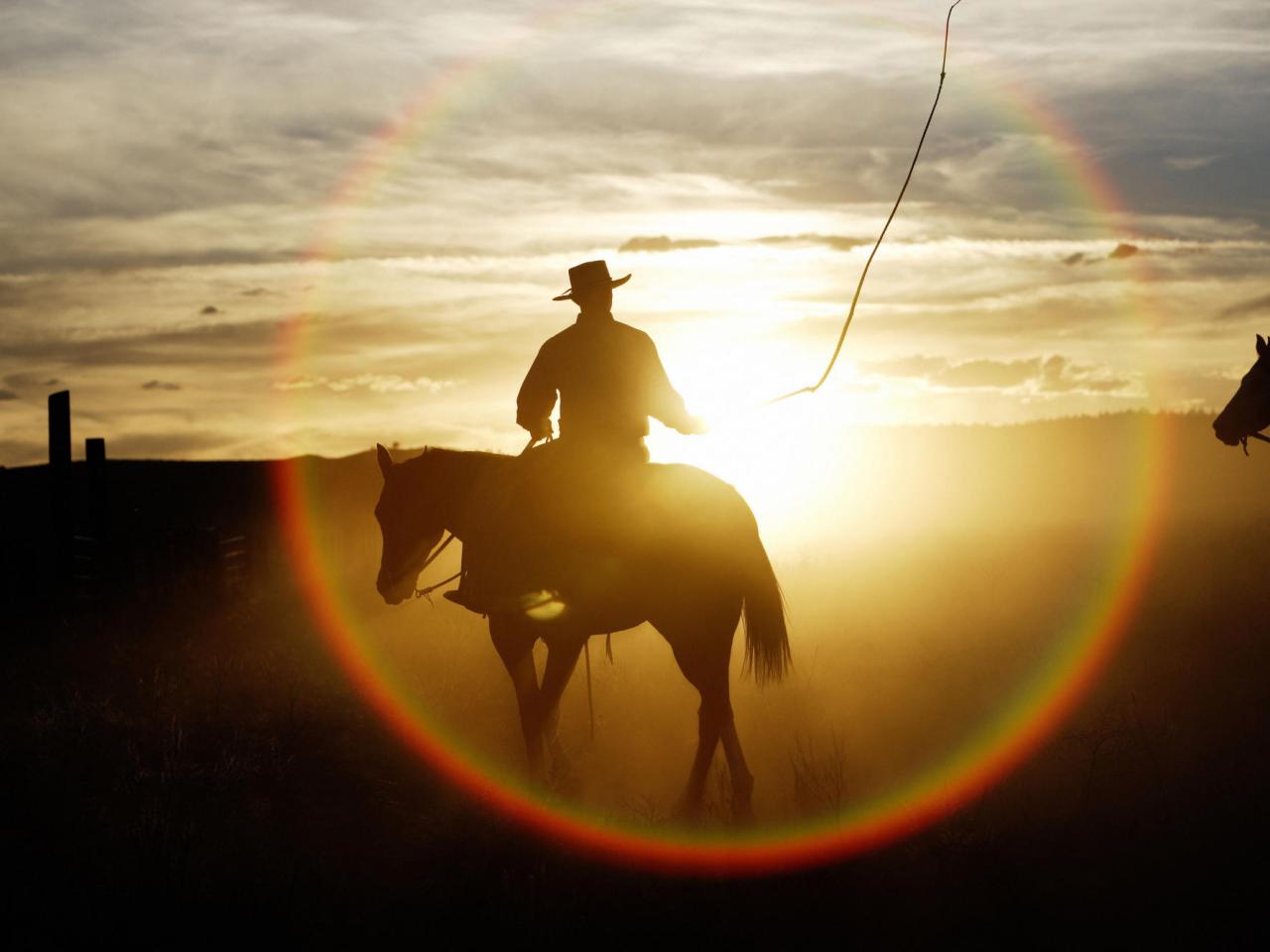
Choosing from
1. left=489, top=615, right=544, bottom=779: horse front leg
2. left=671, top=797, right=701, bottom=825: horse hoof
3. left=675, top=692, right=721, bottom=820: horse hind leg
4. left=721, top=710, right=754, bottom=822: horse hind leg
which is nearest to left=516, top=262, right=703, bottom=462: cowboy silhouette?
left=489, top=615, right=544, bottom=779: horse front leg

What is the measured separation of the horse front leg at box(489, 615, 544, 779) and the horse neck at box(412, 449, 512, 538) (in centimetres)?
84

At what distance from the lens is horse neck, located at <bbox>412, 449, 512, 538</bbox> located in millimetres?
9055

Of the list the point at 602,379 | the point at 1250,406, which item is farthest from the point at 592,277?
the point at 1250,406

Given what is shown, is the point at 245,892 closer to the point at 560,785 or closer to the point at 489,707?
the point at 560,785

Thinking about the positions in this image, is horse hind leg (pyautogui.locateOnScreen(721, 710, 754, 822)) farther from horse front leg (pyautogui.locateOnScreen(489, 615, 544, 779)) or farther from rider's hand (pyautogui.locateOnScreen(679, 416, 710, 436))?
rider's hand (pyautogui.locateOnScreen(679, 416, 710, 436))

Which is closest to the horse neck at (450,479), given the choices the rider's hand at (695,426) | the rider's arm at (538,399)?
the rider's arm at (538,399)

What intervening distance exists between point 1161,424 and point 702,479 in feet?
162

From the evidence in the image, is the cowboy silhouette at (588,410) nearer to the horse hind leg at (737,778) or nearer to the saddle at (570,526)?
the saddle at (570,526)

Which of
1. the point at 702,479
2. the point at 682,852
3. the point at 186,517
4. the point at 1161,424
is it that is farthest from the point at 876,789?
the point at 1161,424

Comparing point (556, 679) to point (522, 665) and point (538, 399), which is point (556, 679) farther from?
point (538, 399)

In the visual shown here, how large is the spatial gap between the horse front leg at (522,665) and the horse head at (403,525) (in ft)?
3.34

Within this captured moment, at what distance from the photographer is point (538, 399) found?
28.4 feet

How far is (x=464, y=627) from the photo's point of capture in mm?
14430

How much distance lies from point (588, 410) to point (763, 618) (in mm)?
1921
